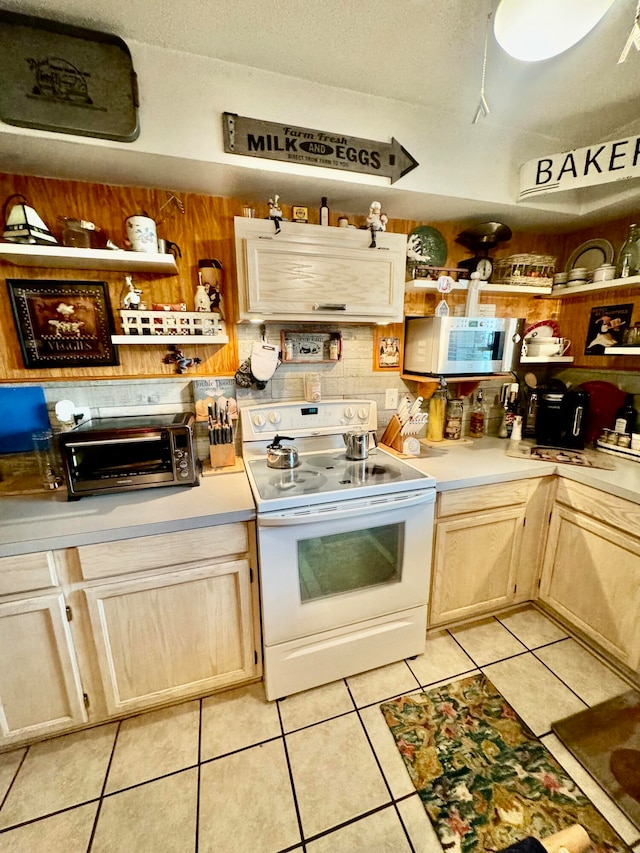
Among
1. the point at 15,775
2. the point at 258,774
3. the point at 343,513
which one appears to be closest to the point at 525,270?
the point at 343,513

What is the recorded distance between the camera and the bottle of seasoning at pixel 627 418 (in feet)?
6.25

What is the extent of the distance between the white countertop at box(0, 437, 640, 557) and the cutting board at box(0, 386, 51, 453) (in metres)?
0.29

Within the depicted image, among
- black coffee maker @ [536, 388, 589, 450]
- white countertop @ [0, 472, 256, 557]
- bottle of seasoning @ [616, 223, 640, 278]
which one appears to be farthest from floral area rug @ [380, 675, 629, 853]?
bottle of seasoning @ [616, 223, 640, 278]

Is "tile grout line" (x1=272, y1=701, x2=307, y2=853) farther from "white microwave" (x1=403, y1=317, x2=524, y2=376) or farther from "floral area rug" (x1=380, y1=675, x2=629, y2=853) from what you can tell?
"white microwave" (x1=403, y1=317, x2=524, y2=376)

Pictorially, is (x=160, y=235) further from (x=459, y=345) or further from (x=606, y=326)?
(x=606, y=326)

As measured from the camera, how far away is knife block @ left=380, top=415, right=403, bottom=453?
1.93m

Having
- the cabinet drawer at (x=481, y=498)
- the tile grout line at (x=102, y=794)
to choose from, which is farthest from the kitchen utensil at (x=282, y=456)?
the tile grout line at (x=102, y=794)

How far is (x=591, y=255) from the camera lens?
214 centimetres

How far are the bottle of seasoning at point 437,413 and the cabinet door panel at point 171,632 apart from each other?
140cm

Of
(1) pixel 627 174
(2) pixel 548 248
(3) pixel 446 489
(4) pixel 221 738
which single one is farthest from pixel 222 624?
(2) pixel 548 248

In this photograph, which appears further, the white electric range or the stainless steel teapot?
the stainless steel teapot

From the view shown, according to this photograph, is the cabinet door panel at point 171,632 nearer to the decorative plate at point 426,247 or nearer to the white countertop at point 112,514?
the white countertop at point 112,514

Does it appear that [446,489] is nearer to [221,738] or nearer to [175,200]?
[221,738]

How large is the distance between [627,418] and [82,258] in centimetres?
274
